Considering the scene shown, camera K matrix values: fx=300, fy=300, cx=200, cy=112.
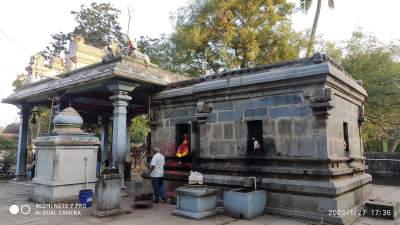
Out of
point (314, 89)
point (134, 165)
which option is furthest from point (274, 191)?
point (134, 165)

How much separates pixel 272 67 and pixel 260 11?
35.3ft

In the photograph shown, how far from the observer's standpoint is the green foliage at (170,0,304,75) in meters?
17.0

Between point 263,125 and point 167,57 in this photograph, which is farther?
point 167,57

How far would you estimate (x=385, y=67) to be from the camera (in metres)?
15.7

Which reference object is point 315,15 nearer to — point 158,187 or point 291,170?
point 291,170

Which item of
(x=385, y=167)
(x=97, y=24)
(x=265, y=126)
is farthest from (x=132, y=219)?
(x=97, y=24)

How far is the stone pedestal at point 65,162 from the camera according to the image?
328 inches

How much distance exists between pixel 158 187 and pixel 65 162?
2.72 m

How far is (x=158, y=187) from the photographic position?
8805 millimetres

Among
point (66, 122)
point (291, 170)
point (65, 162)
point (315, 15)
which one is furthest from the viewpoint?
point (315, 15)

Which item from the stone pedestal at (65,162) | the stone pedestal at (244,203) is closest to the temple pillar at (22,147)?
the stone pedestal at (65,162)

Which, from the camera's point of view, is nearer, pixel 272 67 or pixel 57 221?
pixel 57 221

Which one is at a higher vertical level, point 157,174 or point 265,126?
point 265,126

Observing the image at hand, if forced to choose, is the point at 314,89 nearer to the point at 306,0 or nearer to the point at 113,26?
the point at 306,0
